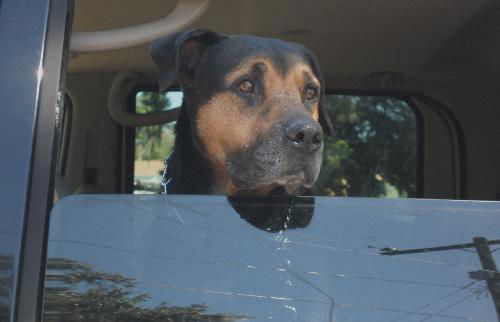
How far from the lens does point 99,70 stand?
10.8 feet

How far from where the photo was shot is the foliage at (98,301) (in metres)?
1.17

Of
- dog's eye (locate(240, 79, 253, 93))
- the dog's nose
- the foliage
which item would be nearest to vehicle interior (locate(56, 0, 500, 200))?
dog's eye (locate(240, 79, 253, 93))

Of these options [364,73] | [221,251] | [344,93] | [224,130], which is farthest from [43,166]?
[344,93]

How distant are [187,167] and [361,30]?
99cm

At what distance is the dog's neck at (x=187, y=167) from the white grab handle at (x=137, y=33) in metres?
0.38

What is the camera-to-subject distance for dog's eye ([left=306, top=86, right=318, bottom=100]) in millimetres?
2164

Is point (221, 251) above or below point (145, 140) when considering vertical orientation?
below

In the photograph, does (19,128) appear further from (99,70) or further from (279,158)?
(99,70)

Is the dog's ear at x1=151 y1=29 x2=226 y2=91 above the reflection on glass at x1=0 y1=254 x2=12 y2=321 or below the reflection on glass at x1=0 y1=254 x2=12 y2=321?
above

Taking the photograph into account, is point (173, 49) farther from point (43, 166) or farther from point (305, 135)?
point (43, 166)

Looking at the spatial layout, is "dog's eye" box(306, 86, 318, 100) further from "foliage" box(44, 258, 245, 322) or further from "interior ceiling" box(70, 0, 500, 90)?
"foliage" box(44, 258, 245, 322)

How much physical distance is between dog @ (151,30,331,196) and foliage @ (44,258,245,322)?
23.9 inches

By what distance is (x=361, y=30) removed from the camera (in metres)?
2.66

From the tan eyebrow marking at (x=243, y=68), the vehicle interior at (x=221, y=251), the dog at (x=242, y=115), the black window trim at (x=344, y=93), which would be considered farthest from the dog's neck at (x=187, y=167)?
the black window trim at (x=344, y=93)
